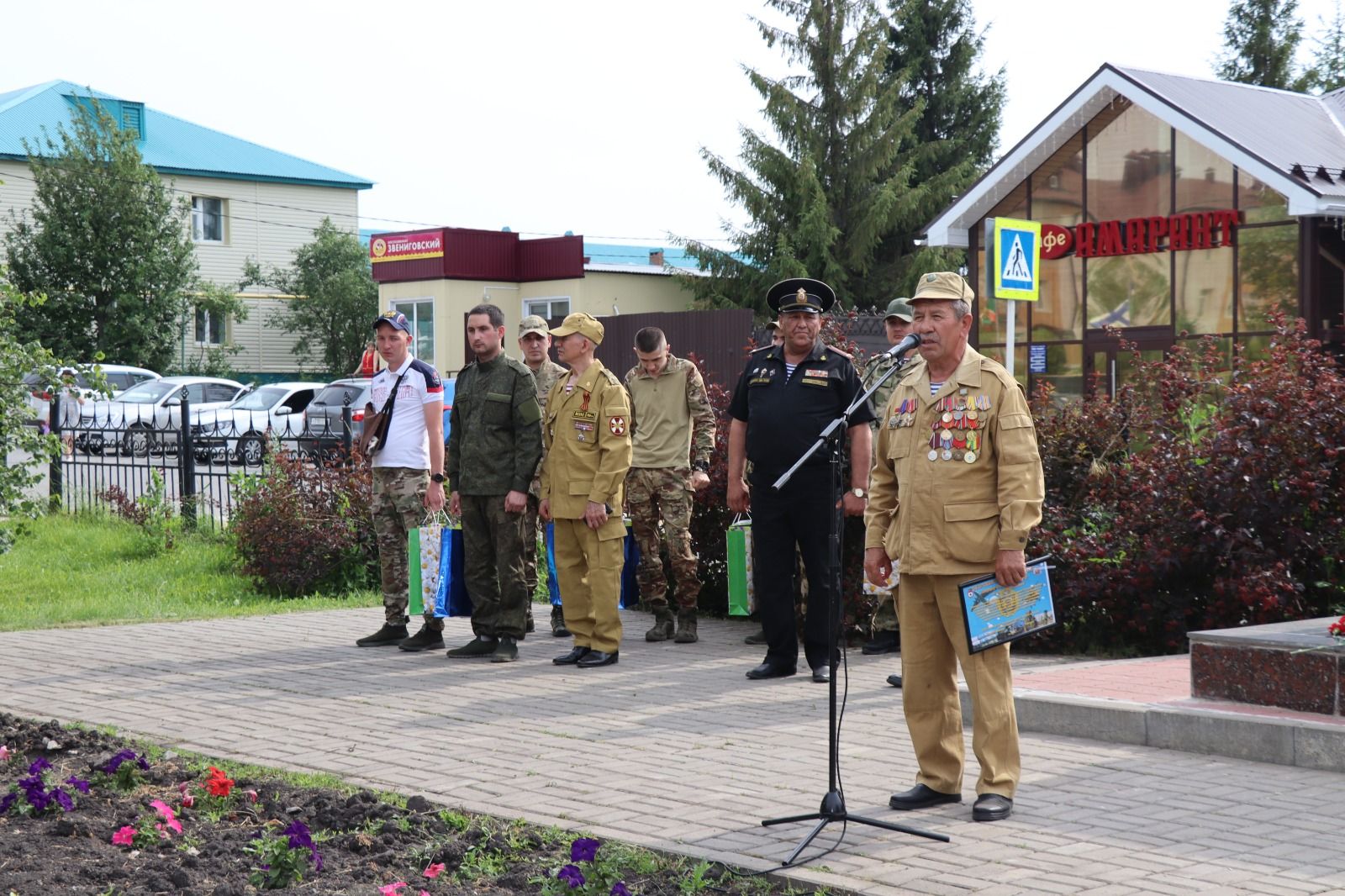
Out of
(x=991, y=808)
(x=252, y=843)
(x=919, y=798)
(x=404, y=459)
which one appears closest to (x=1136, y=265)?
(x=404, y=459)

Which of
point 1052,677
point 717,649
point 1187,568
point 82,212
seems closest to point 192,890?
point 1052,677

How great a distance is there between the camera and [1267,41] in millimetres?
45562

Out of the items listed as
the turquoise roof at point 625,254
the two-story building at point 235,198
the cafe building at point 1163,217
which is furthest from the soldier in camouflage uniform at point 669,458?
the turquoise roof at point 625,254

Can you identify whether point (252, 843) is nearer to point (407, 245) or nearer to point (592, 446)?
point (592, 446)

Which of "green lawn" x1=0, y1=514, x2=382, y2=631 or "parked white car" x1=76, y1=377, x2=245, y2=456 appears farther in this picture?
"parked white car" x1=76, y1=377, x2=245, y2=456

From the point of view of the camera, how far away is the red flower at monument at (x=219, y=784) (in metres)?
5.65

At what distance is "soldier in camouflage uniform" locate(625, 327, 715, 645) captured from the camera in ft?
33.2

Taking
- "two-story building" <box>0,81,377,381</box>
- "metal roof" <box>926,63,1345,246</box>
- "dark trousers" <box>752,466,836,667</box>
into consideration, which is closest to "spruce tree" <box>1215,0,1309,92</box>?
"metal roof" <box>926,63,1345,246</box>

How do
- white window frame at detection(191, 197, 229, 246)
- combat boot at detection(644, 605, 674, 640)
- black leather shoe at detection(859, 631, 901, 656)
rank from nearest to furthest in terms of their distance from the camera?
black leather shoe at detection(859, 631, 901, 656)
combat boot at detection(644, 605, 674, 640)
white window frame at detection(191, 197, 229, 246)

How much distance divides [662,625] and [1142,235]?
17319 millimetres

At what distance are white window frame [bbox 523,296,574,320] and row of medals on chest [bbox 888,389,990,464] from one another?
35.2 metres

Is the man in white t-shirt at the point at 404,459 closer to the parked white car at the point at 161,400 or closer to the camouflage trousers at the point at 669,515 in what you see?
the camouflage trousers at the point at 669,515

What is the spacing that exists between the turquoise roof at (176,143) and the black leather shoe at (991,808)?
48.3 metres

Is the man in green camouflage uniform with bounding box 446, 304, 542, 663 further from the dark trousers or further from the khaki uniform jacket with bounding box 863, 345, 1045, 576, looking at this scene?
the khaki uniform jacket with bounding box 863, 345, 1045, 576
